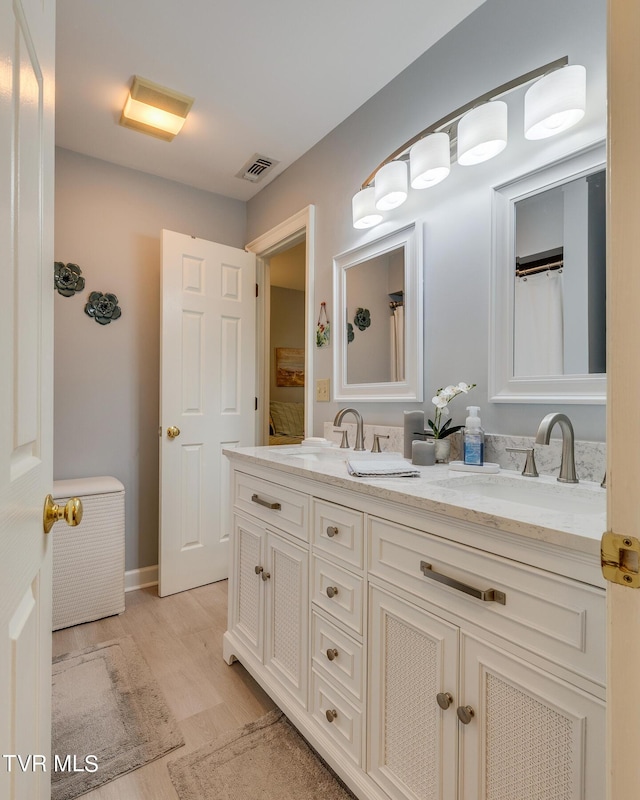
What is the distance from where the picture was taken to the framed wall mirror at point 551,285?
1185 mm

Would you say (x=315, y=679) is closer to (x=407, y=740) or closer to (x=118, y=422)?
(x=407, y=740)

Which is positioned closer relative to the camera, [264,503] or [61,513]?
[61,513]

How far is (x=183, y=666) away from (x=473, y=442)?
5.02ft

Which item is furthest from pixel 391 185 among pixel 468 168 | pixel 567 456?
pixel 567 456

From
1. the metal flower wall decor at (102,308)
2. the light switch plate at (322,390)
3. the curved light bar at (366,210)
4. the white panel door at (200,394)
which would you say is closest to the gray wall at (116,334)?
the metal flower wall decor at (102,308)

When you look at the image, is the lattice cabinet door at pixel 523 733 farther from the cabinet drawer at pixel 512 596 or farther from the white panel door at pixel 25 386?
the white panel door at pixel 25 386

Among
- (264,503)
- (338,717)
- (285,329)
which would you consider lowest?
(338,717)

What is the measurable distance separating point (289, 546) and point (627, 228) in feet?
4.11

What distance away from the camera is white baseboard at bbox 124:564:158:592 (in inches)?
101

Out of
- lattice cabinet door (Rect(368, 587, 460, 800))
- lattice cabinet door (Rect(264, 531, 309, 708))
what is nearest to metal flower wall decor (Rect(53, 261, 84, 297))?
lattice cabinet door (Rect(264, 531, 309, 708))

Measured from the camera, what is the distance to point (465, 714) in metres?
0.84

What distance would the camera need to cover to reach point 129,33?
63.8 inches

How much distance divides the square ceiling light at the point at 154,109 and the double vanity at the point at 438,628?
5.75 feet

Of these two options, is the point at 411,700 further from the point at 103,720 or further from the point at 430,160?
the point at 430,160
